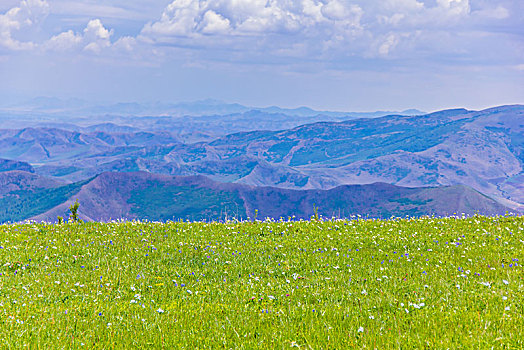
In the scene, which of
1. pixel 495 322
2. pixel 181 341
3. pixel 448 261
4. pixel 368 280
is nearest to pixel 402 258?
pixel 448 261

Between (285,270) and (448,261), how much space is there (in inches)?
213

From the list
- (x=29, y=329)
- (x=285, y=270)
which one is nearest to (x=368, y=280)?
(x=285, y=270)

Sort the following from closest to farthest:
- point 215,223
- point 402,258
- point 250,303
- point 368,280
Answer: point 250,303, point 368,280, point 402,258, point 215,223

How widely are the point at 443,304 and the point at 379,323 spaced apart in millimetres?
1932

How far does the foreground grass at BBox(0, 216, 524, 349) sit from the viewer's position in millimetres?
8930

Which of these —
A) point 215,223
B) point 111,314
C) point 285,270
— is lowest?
point 215,223

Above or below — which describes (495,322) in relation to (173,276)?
above

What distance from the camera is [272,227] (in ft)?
67.5

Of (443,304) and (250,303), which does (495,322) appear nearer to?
(443,304)

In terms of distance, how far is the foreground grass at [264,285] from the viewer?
8930mm

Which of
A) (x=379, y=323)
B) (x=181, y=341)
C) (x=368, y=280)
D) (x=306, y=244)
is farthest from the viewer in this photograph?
(x=306, y=244)

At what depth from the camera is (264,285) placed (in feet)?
42.0

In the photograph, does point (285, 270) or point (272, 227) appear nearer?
point (285, 270)

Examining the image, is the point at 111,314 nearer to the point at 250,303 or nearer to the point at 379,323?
the point at 250,303
